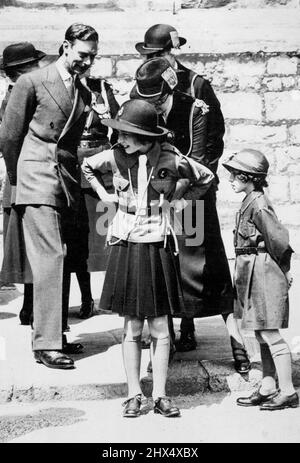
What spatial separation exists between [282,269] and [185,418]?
37.1 inches

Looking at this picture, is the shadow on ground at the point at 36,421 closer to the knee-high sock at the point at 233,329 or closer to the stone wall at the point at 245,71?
the knee-high sock at the point at 233,329

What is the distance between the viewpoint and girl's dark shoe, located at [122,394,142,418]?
5164 mm

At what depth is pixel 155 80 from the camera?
222 inches

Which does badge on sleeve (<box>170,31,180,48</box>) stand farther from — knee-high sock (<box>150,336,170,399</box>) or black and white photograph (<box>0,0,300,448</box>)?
knee-high sock (<box>150,336,170,399</box>)

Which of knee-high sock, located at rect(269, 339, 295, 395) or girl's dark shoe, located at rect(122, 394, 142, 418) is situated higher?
knee-high sock, located at rect(269, 339, 295, 395)

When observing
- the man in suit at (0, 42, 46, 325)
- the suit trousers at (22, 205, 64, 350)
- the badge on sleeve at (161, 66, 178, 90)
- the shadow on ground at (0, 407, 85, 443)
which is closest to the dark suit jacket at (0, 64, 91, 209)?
the suit trousers at (22, 205, 64, 350)

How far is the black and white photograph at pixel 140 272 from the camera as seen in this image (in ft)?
17.0

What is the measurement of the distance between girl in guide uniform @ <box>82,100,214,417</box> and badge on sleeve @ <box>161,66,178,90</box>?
472 millimetres

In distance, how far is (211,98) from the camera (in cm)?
597

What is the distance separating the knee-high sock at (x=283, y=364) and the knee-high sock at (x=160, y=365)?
589 millimetres

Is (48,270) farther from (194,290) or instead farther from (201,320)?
(201,320)

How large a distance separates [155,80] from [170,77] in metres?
0.13

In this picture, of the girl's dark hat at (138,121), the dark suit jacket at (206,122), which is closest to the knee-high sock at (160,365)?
the girl's dark hat at (138,121)
